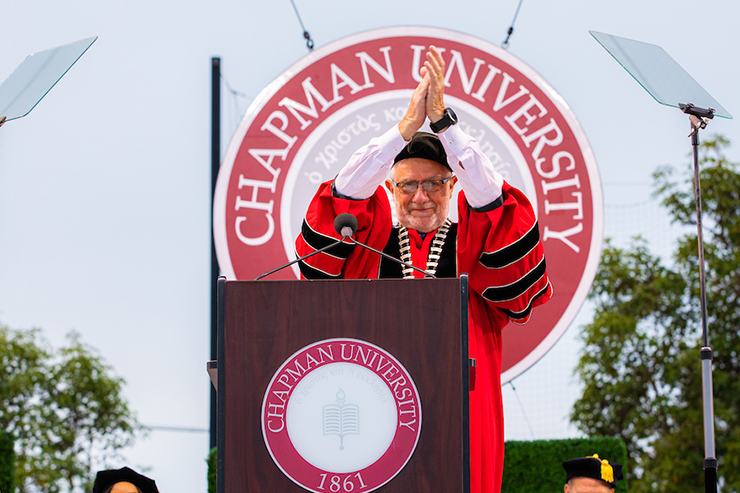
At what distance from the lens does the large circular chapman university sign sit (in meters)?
5.42

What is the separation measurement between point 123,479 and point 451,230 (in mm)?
1757

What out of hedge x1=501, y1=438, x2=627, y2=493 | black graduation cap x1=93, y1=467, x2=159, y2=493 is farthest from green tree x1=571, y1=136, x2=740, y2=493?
black graduation cap x1=93, y1=467, x2=159, y2=493

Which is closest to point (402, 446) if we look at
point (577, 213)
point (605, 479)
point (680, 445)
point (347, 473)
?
point (347, 473)

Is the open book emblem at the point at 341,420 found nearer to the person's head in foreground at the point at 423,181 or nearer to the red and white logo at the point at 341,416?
the red and white logo at the point at 341,416

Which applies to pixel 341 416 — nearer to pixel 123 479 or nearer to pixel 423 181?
pixel 423 181

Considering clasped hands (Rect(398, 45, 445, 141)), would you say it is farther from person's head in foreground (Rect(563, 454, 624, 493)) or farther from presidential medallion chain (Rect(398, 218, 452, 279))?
person's head in foreground (Rect(563, 454, 624, 493))

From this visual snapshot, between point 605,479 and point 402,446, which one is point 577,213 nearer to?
point 605,479

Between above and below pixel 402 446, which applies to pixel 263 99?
above

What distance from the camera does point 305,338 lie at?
1936 millimetres

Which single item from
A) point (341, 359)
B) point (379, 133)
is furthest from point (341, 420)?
point (379, 133)

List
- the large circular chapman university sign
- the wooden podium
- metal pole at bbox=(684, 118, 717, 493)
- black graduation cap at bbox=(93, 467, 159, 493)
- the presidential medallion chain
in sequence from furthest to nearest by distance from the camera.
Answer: the large circular chapman university sign → black graduation cap at bbox=(93, 467, 159, 493) → metal pole at bbox=(684, 118, 717, 493) → the presidential medallion chain → the wooden podium

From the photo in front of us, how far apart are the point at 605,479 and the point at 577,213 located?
71.9 inches

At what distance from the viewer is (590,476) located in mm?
4148

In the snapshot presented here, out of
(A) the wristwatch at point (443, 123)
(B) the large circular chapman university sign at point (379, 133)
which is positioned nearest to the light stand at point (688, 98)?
(A) the wristwatch at point (443, 123)
